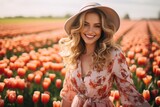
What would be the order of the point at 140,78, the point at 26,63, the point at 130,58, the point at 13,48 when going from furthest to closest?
the point at 13,48
the point at 130,58
the point at 26,63
the point at 140,78

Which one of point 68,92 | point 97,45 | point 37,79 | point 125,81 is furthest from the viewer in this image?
point 37,79

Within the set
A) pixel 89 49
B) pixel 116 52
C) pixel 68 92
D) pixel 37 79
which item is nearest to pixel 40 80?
pixel 37 79

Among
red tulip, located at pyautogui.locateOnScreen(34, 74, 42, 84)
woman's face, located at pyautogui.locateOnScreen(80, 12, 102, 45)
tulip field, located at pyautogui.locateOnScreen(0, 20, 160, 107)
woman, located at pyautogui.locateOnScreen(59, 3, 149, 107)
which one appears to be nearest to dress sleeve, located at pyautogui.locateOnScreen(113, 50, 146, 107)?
woman, located at pyautogui.locateOnScreen(59, 3, 149, 107)

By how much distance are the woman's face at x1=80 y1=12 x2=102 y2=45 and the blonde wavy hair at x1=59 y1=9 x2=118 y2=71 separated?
0.03 meters

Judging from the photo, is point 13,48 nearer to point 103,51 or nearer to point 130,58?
point 130,58

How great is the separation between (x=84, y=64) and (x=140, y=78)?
168 cm

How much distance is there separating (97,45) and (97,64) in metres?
0.24

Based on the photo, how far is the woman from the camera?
2.19 metres

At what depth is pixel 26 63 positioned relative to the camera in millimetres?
4496

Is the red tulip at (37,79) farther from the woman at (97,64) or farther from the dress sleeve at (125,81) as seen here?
the dress sleeve at (125,81)

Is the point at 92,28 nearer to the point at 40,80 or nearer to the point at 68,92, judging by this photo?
the point at 68,92

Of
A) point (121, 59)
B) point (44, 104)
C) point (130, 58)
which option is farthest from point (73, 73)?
point (130, 58)

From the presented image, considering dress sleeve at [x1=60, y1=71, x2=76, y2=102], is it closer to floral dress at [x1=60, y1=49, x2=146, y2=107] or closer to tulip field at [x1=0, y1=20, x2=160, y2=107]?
floral dress at [x1=60, y1=49, x2=146, y2=107]

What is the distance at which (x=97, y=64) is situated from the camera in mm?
2229
